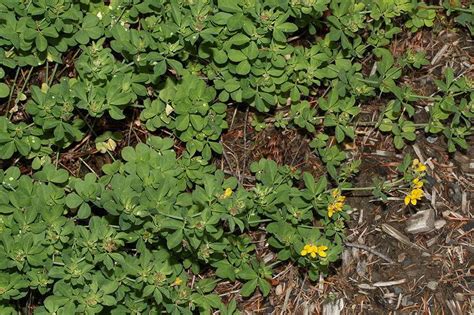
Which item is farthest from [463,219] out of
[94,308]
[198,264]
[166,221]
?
[94,308]

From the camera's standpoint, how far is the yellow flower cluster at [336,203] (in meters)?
4.15

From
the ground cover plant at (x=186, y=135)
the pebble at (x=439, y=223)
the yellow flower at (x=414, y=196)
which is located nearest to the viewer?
the ground cover plant at (x=186, y=135)

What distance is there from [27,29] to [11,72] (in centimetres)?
50

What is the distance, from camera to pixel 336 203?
164 inches

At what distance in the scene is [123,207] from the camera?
3852 mm

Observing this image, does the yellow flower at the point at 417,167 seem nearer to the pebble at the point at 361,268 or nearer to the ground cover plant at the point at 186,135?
the ground cover plant at the point at 186,135

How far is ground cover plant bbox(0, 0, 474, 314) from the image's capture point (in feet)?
12.9

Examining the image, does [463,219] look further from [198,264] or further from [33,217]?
[33,217]

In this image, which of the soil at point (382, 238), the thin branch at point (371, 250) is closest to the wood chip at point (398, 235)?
the soil at point (382, 238)

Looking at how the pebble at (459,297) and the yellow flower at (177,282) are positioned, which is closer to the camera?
the yellow flower at (177,282)

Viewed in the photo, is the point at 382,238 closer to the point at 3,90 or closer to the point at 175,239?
the point at 175,239

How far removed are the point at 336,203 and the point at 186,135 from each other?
0.86m

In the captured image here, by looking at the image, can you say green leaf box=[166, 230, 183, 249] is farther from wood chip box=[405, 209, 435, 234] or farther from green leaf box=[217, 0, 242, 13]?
wood chip box=[405, 209, 435, 234]

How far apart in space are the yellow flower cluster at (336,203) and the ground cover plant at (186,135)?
16mm
